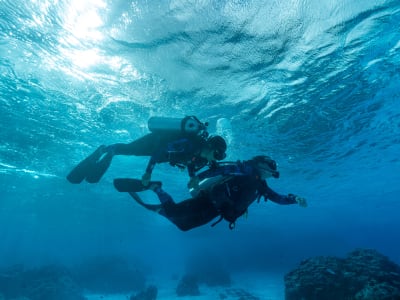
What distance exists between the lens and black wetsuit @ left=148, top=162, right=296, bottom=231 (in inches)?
228

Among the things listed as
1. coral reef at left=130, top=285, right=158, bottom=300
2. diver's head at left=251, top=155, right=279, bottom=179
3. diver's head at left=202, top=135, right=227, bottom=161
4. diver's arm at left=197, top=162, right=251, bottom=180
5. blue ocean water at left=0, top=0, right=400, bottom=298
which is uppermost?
blue ocean water at left=0, top=0, right=400, bottom=298

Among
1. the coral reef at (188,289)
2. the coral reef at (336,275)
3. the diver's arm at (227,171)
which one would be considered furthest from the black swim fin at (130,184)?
the coral reef at (188,289)

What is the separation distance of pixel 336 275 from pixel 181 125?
30.0 ft

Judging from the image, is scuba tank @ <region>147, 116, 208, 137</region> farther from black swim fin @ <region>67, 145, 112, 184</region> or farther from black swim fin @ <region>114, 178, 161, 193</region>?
black swim fin @ <region>67, 145, 112, 184</region>

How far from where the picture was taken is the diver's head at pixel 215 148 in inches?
246

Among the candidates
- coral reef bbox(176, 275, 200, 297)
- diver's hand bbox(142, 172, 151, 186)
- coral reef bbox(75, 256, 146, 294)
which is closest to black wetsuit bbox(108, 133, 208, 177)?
diver's hand bbox(142, 172, 151, 186)

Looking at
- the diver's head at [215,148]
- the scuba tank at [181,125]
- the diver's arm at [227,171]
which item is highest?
the scuba tank at [181,125]

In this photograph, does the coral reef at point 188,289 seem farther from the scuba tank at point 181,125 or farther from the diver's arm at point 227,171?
the diver's arm at point 227,171

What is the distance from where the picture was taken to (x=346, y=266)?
10984mm

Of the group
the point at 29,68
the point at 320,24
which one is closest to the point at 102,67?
the point at 29,68

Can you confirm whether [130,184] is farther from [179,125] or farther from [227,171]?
[227,171]

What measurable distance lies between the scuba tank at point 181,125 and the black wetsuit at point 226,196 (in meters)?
1.22

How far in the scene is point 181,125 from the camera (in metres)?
6.68

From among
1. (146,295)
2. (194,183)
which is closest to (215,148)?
(194,183)
